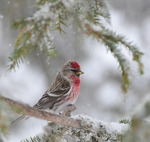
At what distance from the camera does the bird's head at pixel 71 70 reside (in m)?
3.08

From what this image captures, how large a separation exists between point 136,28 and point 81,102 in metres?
1.70

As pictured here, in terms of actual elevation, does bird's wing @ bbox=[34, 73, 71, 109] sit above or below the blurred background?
below

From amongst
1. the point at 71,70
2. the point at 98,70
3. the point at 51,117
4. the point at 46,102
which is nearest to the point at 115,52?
the point at 51,117

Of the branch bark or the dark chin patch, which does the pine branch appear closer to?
the branch bark

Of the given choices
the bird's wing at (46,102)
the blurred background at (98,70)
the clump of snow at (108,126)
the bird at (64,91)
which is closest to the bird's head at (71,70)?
the bird at (64,91)

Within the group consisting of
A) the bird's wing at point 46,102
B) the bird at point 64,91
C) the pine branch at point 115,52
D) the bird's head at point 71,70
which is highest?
the bird's head at point 71,70

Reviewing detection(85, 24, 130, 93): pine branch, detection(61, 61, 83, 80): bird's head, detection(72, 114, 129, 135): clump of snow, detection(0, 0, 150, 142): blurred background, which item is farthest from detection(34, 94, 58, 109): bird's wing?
detection(85, 24, 130, 93): pine branch

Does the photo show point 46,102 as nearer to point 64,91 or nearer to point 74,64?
point 64,91

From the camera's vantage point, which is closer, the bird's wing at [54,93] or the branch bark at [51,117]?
the branch bark at [51,117]

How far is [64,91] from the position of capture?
310 cm

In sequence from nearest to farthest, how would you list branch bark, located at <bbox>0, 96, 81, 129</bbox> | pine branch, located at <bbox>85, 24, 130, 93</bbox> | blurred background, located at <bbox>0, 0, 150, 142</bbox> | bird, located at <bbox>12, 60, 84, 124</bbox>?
pine branch, located at <bbox>85, 24, 130, 93</bbox> < branch bark, located at <bbox>0, 96, 81, 129</bbox> < bird, located at <bbox>12, 60, 84, 124</bbox> < blurred background, located at <bbox>0, 0, 150, 142</bbox>

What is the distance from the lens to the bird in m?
2.99

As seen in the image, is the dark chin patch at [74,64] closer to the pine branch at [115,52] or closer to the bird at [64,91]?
the bird at [64,91]

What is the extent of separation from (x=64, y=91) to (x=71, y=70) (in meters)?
0.27
